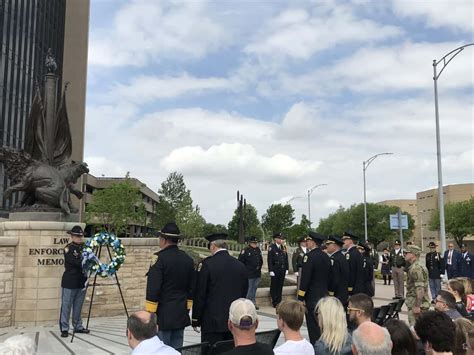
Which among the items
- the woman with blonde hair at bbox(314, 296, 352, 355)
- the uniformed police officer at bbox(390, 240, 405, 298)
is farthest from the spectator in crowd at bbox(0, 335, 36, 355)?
the uniformed police officer at bbox(390, 240, 405, 298)

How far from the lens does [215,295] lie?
6.02 meters

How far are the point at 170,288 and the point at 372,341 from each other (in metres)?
3.03

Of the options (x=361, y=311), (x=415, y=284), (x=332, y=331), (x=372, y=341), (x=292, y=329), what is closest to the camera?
(x=372, y=341)

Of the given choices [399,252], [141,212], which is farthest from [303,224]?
[399,252]

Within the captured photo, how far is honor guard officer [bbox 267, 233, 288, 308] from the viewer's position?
13.7m

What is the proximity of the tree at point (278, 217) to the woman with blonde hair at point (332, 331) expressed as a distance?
82.3 meters

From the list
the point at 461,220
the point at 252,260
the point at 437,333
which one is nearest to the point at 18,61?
the point at 252,260

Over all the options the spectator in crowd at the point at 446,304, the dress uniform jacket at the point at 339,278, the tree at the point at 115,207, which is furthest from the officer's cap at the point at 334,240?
the tree at the point at 115,207

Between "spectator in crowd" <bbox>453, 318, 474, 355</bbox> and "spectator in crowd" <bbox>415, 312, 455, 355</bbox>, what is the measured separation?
0.11m

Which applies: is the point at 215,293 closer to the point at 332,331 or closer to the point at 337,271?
the point at 332,331

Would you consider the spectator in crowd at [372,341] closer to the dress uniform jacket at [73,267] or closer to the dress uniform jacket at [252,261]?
the dress uniform jacket at [73,267]

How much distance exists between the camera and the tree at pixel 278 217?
87.2 metres

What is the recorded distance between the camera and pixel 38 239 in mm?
11039

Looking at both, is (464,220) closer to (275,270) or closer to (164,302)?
(275,270)
